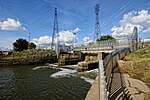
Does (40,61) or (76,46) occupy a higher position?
(76,46)

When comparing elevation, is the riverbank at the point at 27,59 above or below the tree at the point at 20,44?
below

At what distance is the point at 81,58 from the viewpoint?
45.6m

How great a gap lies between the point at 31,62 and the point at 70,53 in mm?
11843

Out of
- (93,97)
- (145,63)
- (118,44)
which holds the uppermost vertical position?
(118,44)

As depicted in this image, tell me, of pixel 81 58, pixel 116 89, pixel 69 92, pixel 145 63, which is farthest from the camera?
pixel 81 58

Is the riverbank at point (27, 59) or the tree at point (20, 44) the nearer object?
the riverbank at point (27, 59)

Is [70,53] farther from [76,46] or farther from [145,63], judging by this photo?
[145,63]

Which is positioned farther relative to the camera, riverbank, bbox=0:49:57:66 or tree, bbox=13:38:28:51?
tree, bbox=13:38:28:51

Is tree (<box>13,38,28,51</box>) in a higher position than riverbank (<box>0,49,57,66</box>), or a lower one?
higher

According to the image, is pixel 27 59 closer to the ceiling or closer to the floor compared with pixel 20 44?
closer to the floor

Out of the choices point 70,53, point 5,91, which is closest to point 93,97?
point 5,91

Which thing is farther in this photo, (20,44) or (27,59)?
(20,44)

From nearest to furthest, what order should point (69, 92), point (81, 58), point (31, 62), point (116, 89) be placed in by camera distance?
point (116, 89)
point (69, 92)
point (31, 62)
point (81, 58)

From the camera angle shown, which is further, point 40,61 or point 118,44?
point 40,61
